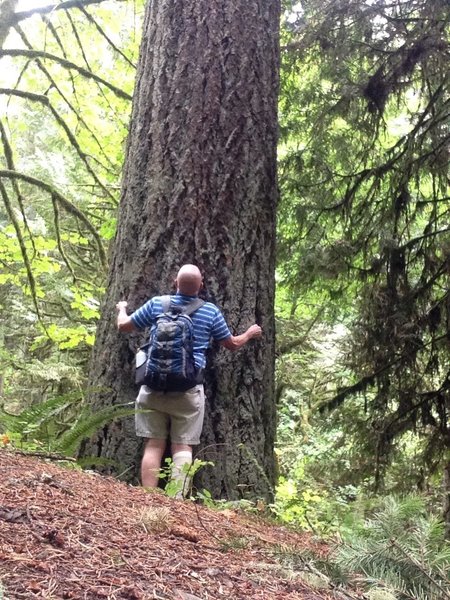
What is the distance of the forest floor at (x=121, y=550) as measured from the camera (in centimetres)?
152

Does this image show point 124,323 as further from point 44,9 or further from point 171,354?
point 44,9

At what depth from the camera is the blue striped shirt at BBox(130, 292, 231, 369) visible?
4.22 meters

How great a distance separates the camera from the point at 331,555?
2119 mm

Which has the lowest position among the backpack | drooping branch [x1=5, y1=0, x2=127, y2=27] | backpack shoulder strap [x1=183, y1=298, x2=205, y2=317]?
the backpack

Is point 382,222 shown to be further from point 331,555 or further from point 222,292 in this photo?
point 331,555

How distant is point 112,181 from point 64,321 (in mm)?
2645

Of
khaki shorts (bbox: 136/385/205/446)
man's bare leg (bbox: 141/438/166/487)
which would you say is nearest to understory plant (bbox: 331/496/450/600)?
man's bare leg (bbox: 141/438/166/487)

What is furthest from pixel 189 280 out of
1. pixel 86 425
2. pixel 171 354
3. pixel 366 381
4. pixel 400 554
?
pixel 366 381

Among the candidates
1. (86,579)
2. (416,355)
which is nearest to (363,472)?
(416,355)

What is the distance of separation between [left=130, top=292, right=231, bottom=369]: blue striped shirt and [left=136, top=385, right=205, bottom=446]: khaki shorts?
0.79 ft

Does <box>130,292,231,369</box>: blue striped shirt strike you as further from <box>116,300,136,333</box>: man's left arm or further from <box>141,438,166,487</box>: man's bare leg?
<box>141,438,166,487</box>: man's bare leg

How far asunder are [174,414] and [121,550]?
2.46 metres

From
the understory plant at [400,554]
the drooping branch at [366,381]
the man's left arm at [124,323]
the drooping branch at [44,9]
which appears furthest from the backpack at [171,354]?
the drooping branch at [44,9]

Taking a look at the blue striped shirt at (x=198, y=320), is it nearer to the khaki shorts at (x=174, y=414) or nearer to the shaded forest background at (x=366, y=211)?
the khaki shorts at (x=174, y=414)
